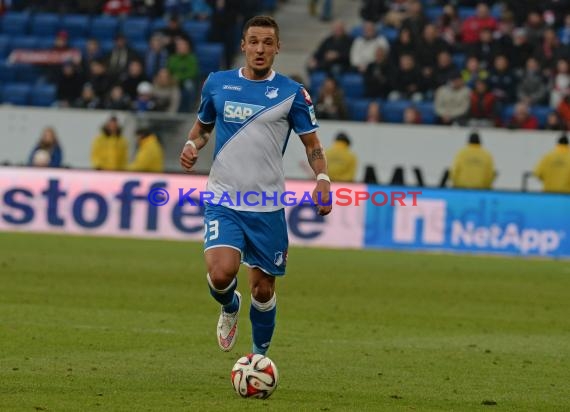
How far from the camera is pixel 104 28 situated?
3092 centimetres

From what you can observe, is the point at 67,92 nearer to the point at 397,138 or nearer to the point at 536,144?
the point at 397,138

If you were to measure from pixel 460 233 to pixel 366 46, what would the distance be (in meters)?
7.30

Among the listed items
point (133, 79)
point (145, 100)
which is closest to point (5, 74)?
point (133, 79)

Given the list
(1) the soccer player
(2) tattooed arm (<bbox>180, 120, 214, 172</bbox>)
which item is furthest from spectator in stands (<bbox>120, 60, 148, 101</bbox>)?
(1) the soccer player

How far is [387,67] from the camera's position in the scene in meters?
27.5

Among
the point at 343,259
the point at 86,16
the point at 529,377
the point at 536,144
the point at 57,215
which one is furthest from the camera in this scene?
the point at 86,16

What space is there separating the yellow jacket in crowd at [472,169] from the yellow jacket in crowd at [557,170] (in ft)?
2.98

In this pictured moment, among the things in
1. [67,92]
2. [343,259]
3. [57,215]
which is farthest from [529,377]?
[67,92]

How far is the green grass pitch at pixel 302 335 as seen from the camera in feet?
28.6

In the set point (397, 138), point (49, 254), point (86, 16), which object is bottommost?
point (49, 254)

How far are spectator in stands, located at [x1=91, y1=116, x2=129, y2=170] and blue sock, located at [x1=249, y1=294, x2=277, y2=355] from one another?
1637 cm

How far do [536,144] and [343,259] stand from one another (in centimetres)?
657

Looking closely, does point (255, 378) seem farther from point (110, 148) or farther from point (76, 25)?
point (76, 25)

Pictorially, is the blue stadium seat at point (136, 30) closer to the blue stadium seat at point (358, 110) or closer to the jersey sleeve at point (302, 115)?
the blue stadium seat at point (358, 110)
